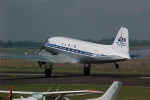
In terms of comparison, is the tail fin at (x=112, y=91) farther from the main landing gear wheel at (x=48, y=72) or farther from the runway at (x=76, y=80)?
the main landing gear wheel at (x=48, y=72)

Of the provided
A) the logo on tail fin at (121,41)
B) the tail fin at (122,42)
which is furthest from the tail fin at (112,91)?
the logo on tail fin at (121,41)

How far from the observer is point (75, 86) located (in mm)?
43875

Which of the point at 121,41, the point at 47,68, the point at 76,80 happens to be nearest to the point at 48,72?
the point at 47,68

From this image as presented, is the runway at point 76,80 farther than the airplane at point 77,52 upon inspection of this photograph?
No

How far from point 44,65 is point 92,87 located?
13.8 meters

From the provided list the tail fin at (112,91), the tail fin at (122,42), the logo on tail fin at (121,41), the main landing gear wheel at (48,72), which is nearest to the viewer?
the tail fin at (112,91)

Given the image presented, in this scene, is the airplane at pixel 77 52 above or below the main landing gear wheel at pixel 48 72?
above

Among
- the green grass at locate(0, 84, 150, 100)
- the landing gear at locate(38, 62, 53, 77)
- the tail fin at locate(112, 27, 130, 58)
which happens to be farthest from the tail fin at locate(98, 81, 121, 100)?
the landing gear at locate(38, 62, 53, 77)

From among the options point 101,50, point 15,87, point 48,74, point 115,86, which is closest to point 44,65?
point 48,74

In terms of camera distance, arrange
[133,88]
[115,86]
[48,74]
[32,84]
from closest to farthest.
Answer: [115,86], [133,88], [32,84], [48,74]

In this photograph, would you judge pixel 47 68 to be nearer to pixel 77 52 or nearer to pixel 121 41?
pixel 77 52

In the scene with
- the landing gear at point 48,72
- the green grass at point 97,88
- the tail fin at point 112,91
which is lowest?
the green grass at point 97,88

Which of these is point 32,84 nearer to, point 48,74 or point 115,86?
point 48,74

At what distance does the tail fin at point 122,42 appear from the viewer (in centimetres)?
5509
